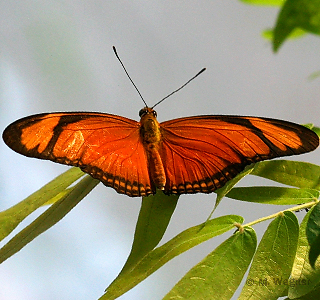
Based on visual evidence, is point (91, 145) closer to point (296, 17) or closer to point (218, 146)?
point (218, 146)

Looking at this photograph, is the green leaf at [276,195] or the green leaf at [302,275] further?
the green leaf at [276,195]

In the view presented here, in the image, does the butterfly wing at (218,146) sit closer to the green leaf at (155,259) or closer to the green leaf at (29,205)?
the green leaf at (155,259)

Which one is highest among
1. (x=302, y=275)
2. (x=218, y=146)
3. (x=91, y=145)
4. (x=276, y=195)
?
(x=91, y=145)

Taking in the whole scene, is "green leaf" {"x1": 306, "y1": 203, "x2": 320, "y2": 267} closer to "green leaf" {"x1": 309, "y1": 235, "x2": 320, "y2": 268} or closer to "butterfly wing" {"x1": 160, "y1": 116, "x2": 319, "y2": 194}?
"green leaf" {"x1": 309, "y1": 235, "x2": 320, "y2": 268}

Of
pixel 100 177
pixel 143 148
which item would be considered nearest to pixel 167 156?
pixel 143 148

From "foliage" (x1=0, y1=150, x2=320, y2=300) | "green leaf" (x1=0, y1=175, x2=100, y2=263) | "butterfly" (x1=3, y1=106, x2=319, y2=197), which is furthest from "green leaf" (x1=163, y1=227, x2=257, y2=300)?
"green leaf" (x1=0, y1=175, x2=100, y2=263)

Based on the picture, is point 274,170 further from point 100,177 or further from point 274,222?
point 100,177

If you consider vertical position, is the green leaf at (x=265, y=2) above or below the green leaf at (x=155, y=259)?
above

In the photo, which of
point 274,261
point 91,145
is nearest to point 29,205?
point 91,145

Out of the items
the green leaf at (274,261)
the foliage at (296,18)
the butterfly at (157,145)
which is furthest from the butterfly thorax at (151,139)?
the foliage at (296,18)
